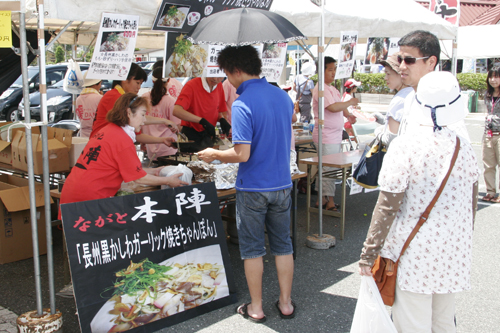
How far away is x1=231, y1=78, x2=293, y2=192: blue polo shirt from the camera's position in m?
2.99

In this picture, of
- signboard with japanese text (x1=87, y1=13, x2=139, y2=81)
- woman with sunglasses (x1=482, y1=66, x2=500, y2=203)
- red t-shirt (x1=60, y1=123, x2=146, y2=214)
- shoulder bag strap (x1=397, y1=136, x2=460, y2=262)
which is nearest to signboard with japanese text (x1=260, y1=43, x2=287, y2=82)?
signboard with japanese text (x1=87, y1=13, x2=139, y2=81)

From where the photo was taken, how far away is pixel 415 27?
569 centimetres

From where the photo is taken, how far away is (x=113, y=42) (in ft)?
12.0

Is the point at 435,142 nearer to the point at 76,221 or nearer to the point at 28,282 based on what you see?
the point at 76,221

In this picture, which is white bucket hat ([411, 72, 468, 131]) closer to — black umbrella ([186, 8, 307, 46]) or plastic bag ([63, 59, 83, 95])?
black umbrella ([186, 8, 307, 46])

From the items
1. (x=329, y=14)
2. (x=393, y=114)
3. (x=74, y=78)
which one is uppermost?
(x=329, y=14)

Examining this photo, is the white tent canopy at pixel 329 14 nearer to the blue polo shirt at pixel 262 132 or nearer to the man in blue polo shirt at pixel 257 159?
the man in blue polo shirt at pixel 257 159

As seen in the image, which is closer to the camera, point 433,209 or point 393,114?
point 433,209

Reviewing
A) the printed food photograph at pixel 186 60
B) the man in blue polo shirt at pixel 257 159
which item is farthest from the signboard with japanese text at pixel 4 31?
the printed food photograph at pixel 186 60

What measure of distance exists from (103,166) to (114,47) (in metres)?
1.08

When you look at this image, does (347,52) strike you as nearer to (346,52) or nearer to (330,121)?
(346,52)

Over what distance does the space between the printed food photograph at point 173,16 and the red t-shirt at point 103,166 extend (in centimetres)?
126

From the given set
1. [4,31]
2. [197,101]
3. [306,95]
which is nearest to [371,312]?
[4,31]

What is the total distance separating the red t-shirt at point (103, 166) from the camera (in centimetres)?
315
